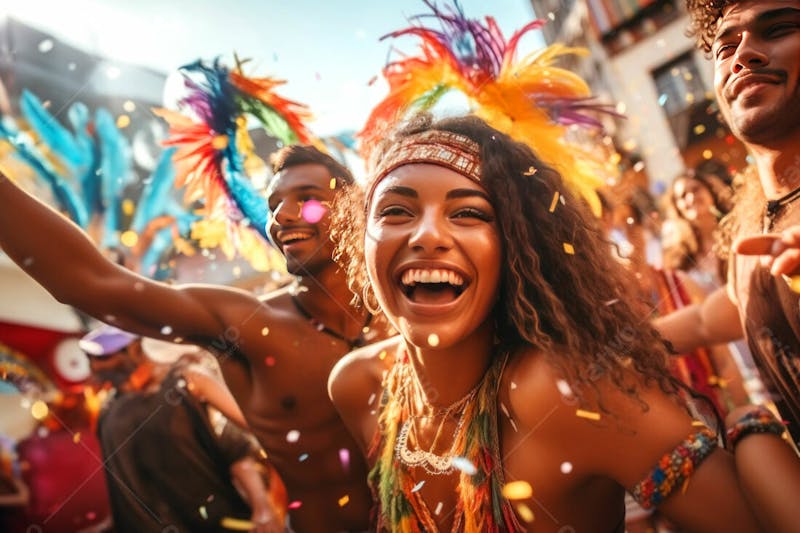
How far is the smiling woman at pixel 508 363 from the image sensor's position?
1319 millimetres

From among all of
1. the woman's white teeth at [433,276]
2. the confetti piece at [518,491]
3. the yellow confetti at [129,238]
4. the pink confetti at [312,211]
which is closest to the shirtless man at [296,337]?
the pink confetti at [312,211]

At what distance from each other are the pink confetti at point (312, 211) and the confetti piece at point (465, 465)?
1103mm

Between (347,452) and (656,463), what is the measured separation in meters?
1.39

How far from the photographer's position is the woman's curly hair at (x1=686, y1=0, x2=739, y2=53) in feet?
5.70

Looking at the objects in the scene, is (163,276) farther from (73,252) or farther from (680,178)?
(680,178)

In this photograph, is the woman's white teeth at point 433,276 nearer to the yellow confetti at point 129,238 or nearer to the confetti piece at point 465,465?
the confetti piece at point 465,465

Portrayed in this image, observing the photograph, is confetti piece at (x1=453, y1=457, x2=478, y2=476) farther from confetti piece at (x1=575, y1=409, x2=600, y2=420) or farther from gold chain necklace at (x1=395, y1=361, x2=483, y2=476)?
confetti piece at (x1=575, y1=409, x2=600, y2=420)

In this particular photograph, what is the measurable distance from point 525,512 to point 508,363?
388mm

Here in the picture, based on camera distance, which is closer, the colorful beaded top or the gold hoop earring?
the colorful beaded top

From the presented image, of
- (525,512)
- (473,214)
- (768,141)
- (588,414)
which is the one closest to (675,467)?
(588,414)

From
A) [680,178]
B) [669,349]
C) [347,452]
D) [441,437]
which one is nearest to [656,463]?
[669,349]

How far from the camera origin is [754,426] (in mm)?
1294

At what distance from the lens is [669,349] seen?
1642 mm

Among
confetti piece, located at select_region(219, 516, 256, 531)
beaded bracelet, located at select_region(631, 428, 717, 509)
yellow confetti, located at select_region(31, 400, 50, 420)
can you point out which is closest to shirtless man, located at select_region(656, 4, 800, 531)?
beaded bracelet, located at select_region(631, 428, 717, 509)
